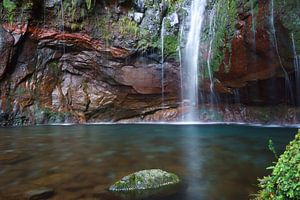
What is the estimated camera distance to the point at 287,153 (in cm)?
278

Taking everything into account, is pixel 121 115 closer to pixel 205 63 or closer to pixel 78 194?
pixel 205 63

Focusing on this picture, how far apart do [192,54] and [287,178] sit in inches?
490

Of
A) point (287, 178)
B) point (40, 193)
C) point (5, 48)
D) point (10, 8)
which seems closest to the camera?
point (287, 178)

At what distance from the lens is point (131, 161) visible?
695 cm

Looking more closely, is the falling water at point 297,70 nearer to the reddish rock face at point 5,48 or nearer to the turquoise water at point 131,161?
the turquoise water at point 131,161

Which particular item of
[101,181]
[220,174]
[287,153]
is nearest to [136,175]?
[101,181]

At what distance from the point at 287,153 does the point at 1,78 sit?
14.7 meters

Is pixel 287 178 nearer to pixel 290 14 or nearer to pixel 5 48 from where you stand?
pixel 290 14

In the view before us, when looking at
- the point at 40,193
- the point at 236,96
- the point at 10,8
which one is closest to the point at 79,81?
the point at 10,8

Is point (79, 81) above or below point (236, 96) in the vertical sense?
above

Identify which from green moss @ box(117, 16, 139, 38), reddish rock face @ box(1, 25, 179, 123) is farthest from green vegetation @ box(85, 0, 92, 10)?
green moss @ box(117, 16, 139, 38)

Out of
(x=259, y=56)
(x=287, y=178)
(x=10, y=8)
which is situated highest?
(x=10, y=8)

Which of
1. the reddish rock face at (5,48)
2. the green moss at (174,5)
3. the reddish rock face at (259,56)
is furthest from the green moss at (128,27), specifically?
the reddish rock face at (5,48)

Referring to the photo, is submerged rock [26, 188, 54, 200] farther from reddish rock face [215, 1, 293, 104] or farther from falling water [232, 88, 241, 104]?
falling water [232, 88, 241, 104]
